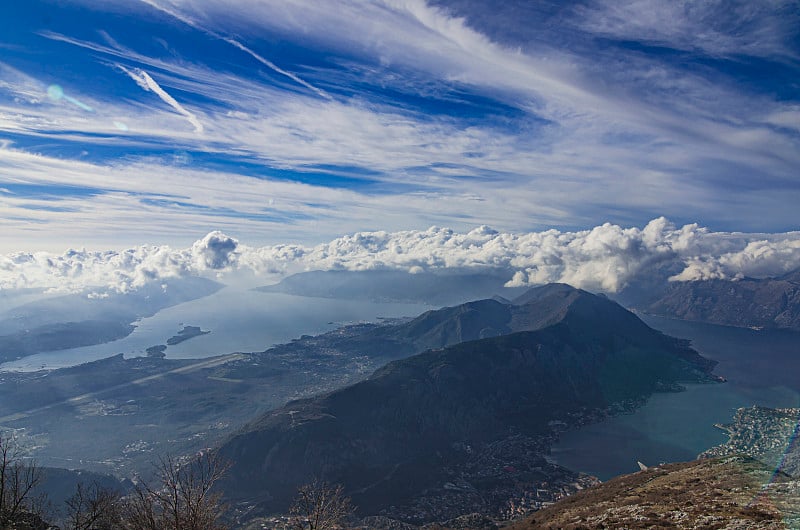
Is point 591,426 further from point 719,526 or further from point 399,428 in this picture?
point 719,526

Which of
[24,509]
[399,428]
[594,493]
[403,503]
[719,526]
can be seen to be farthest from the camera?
[399,428]

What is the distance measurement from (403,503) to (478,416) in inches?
3077

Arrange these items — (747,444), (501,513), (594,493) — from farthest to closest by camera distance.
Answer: (747,444), (501,513), (594,493)

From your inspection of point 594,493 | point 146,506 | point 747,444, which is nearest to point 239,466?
point 594,493

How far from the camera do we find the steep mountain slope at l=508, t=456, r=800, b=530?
40.3 m

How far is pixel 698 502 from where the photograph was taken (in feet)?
163

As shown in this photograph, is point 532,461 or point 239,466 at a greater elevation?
point 532,461

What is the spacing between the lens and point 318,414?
161000 millimetres

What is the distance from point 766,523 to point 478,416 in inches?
5993

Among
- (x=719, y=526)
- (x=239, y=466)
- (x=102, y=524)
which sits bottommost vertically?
(x=239, y=466)

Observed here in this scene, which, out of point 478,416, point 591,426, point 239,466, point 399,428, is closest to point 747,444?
point 591,426

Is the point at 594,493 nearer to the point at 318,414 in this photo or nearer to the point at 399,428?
the point at 399,428

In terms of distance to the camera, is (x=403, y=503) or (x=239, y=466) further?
(x=239, y=466)

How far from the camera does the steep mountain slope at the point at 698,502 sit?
40312 millimetres
